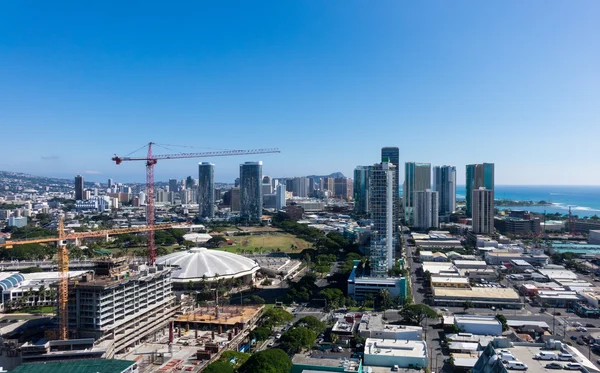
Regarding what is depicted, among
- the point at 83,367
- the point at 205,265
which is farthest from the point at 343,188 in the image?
the point at 83,367

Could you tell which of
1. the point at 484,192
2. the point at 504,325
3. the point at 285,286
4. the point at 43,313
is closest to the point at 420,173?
the point at 484,192

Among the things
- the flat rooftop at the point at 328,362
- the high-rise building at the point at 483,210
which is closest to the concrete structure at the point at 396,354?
the flat rooftop at the point at 328,362

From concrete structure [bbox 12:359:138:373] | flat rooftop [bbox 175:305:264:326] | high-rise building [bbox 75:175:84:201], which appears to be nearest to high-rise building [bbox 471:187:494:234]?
flat rooftop [bbox 175:305:264:326]

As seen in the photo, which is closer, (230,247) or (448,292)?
(448,292)

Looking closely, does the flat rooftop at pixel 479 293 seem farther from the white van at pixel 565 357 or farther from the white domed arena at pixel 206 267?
the white van at pixel 565 357

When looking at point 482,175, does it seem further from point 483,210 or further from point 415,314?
point 415,314

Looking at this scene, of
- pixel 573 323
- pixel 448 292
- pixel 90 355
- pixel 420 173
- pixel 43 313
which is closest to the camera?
pixel 90 355

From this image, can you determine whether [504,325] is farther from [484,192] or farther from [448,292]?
[484,192]

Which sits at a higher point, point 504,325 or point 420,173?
point 420,173
